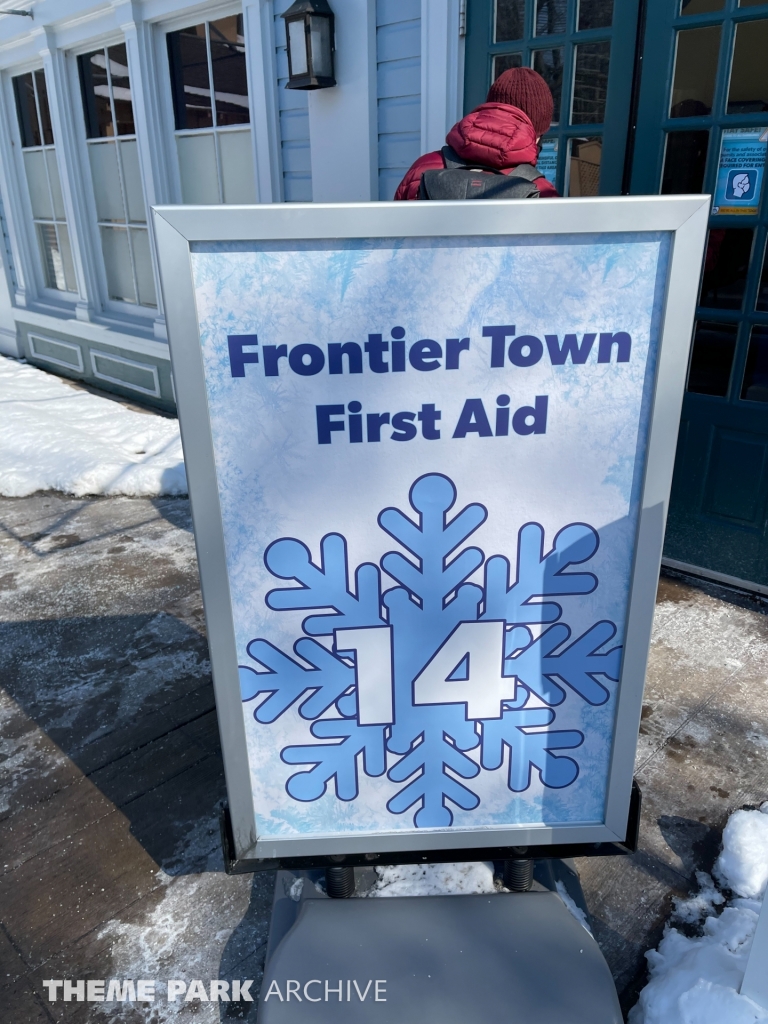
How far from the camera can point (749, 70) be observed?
300cm

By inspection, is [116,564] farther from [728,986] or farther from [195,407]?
[728,986]

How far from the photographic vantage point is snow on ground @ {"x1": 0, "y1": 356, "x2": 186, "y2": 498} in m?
5.00

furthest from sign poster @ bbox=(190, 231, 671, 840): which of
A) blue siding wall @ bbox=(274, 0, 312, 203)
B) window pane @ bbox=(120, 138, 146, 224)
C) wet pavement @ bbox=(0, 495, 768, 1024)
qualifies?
window pane @ bbox=(120, 138, 146, 224)

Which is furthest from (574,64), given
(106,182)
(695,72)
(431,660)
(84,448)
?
(106,182)

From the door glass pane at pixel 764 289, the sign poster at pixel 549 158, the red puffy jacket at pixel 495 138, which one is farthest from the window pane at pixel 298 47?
the door glass pane at pixel 764 289

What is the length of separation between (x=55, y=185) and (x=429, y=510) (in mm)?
7927

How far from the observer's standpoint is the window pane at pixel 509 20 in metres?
3.53

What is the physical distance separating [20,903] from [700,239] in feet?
7.56

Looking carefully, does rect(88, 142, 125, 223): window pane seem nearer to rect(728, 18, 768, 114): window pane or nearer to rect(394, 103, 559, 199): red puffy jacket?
rect(728, 18, 768, 114): window pane

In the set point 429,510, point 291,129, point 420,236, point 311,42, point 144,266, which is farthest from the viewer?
point 144,266

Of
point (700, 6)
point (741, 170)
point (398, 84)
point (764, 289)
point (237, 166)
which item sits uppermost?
point (700, 6)

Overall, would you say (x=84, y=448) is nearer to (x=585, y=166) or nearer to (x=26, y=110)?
(x=585, y=166)

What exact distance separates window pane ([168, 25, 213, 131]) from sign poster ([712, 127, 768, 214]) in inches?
153

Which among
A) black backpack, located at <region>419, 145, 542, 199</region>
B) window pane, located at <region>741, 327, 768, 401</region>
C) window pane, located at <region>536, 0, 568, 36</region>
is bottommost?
window pane, located at <region>741, 327, 768, 401</region>
